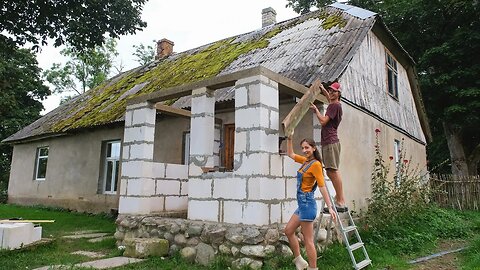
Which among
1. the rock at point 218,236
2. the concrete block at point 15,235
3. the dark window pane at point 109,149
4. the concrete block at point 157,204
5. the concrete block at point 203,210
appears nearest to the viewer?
the rock at point 218,236

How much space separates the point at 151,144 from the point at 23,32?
19.3ft

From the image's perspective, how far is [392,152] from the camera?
10.4 m

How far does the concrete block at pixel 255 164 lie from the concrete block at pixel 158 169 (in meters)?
2.24

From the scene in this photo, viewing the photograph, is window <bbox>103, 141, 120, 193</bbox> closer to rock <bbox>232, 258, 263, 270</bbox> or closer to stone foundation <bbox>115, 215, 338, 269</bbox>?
stone foundation <bbox>115, 215, 338, 269</bbox>

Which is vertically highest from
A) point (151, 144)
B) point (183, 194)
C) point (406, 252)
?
point (151, 144)

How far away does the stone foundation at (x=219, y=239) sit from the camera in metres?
4.77

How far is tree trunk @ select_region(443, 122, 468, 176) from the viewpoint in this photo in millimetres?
16266

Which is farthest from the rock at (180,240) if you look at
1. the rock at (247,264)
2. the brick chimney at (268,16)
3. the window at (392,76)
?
the brick chimney at (268,16)

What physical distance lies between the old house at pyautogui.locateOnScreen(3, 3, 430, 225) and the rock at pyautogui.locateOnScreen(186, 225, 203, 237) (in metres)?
0.24

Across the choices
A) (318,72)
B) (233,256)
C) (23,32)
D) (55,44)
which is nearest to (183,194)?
(233,256)

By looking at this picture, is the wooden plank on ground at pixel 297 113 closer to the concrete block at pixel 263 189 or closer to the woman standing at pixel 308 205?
the woman standing at pixel 308 205

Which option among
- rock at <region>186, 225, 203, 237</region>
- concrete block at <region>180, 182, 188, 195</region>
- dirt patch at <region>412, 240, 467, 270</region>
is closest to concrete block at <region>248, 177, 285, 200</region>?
rock at <region>186, 225, 203, 237</region>

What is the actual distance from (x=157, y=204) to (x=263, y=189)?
271 cm

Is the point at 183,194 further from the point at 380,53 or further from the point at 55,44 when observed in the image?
the point at 380,53
